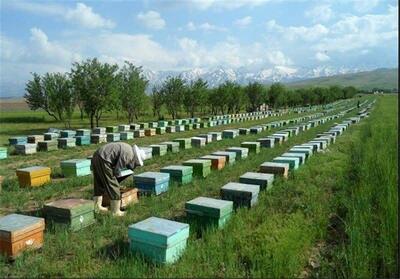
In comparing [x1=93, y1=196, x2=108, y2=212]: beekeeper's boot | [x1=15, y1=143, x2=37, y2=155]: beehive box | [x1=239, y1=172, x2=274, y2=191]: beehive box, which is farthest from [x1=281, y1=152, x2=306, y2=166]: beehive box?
[x1=15, y1=143, x2=37, y2=155]: beehive box

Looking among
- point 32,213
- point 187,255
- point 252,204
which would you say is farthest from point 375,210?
point 32,213

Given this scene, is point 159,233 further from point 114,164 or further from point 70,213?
point 114,164

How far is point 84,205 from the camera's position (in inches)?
300

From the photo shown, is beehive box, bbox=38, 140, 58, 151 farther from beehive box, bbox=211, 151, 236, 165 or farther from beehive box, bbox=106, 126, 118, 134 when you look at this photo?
beehive box, bbox=211, 151, 236, 165

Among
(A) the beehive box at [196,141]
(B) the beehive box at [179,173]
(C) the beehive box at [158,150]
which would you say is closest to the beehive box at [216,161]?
(B) the beehive box at [179,173]

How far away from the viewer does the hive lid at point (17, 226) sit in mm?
6262

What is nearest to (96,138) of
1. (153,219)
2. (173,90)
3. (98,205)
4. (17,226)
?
(98,205)

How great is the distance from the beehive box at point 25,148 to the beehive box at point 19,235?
38.7 ft

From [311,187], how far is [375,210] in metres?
2.98

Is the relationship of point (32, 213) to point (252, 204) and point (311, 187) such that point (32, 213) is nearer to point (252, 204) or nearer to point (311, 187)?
point (252, 204)

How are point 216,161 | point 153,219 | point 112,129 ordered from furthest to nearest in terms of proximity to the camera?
1. point 112,129
2. point 216,161
3. point 153,219

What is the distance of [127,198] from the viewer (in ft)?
29.9

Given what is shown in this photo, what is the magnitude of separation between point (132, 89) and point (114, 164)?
29966 mm

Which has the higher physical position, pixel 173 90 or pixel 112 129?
pixel 173 90
